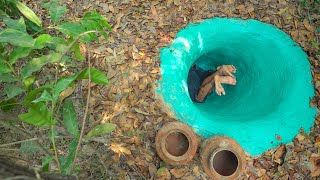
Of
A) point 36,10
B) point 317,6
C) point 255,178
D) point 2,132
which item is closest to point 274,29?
point 317,6

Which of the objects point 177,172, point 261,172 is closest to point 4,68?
point 177,172

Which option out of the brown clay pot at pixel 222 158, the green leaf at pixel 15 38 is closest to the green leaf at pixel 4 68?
the green leaf at pixel 15 38

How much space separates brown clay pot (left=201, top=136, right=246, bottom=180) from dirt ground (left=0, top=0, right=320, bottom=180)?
0.22m

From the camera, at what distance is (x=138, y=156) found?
269 centimetres

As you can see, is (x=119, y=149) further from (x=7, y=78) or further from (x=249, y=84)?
(x=249, y=84)

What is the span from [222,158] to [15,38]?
1544 mm

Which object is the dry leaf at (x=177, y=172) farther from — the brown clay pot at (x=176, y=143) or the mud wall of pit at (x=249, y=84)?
the mud wall of pit at (x=249, y=84)

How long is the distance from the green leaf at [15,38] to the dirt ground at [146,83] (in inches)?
41.7

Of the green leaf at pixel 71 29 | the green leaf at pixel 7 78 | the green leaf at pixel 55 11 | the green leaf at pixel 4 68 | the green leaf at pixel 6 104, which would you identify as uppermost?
the green leaf at pixel 55 11

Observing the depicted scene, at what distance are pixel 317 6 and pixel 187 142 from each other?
6.10 ft

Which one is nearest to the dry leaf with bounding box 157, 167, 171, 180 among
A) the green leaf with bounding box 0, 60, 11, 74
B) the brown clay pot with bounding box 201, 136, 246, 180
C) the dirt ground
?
the dirt ground

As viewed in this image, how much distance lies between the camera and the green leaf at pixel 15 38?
1.79 m

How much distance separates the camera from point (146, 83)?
2842 millimetres

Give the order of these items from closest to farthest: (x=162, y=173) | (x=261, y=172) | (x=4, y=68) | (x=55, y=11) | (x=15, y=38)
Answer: (x=15, y=38), (x=4, y=68), (x=55, y=11), (x=162, y=173), (x=261, y=172)
